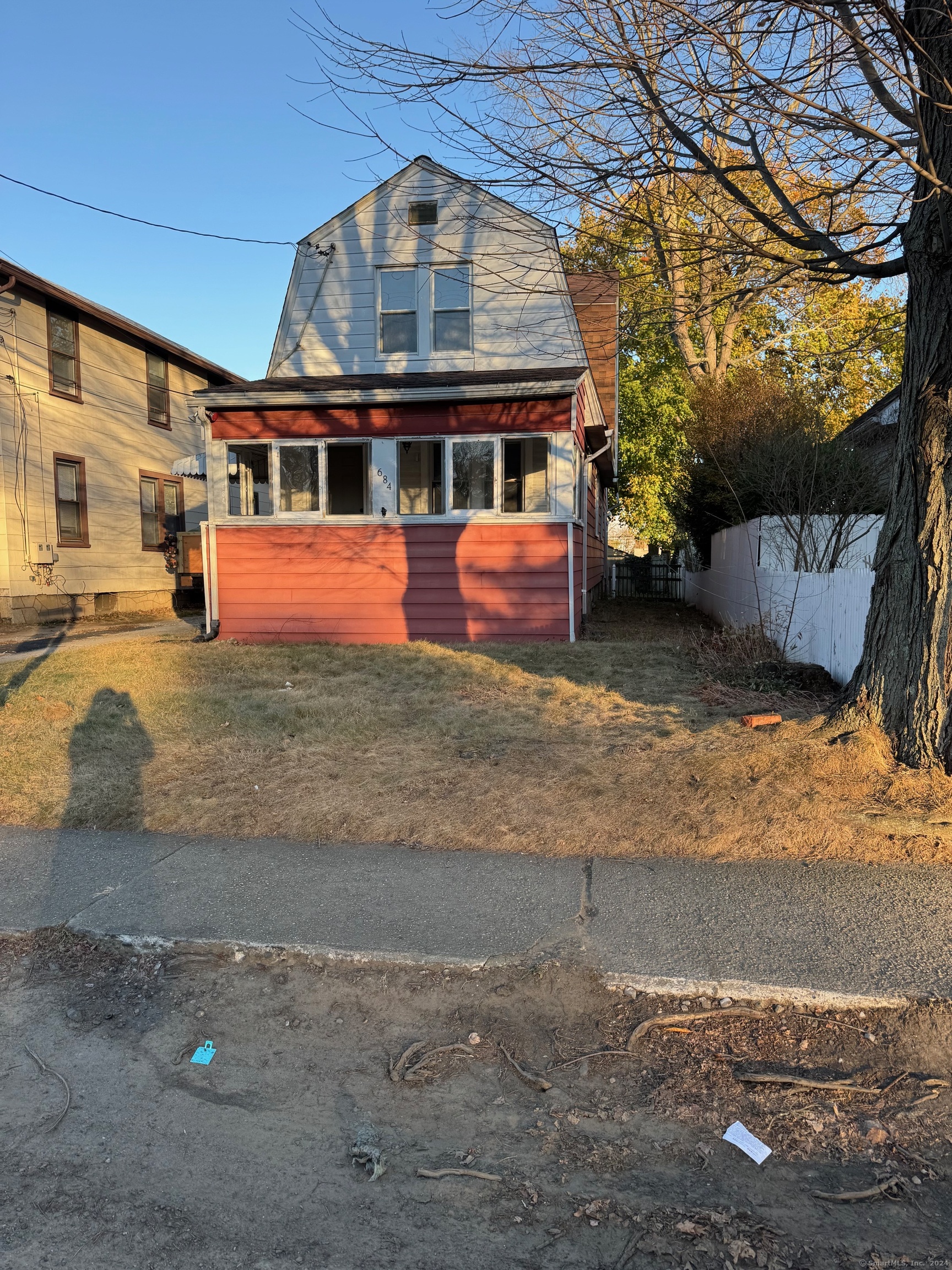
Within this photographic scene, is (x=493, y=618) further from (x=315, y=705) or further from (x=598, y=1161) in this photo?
(x=598, y=1161)

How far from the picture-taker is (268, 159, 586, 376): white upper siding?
44.0 feet

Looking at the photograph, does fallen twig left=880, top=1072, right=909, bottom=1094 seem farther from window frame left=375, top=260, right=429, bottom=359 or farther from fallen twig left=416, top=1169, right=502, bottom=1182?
window frame left=375, top=260, right=429, bottom=359

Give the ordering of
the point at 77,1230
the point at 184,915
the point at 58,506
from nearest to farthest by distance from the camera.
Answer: the point at 77,1230, the point at 184,915, the point at 58,506

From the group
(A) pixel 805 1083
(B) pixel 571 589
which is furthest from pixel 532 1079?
(B) pixel 571 589

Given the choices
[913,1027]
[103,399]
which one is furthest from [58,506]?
[913,1027]

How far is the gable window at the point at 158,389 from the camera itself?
20.8m

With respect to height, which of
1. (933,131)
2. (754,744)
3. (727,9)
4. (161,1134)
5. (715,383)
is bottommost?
(161,1134)

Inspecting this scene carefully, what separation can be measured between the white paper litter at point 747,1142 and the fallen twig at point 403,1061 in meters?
1.08

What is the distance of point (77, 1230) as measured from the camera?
2162 mm

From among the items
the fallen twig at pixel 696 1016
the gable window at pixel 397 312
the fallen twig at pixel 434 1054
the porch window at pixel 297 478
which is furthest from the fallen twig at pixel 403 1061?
the gable window at pixel 397 312

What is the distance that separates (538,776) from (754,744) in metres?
1.51

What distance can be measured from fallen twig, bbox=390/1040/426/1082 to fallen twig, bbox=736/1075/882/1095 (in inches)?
44.0

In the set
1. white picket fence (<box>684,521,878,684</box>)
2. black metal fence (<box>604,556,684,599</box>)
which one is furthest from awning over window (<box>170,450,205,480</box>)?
black metal fence (<box>604,556,684,599</box>)

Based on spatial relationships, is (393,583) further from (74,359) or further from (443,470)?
(74,359)
